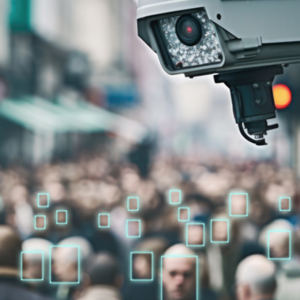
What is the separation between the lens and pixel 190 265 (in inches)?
136

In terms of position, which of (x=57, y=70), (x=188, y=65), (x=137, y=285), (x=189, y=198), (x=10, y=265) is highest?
(x=57, y=70)

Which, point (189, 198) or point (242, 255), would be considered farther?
point (189, 198)

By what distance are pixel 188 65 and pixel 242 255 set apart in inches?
94.2

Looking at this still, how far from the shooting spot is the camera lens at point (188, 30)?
1001 millimetres

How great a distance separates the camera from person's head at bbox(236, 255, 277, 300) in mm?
2807

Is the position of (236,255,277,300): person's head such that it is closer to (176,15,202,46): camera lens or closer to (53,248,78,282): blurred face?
(53,248,78,282): blurred face

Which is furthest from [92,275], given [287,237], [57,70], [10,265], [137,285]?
[57,70]

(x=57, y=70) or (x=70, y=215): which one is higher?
(x=57, y=70)

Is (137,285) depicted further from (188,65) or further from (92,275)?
(188,65)

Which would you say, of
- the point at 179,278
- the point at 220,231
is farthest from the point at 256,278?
the point at 220,231

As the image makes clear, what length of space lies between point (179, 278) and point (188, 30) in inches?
90.7

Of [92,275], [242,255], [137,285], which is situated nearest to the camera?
[92,275]

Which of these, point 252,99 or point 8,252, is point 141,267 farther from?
point 252,99

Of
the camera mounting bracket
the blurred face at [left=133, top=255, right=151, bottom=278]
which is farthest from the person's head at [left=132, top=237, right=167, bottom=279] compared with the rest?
the camera mounting bracket
